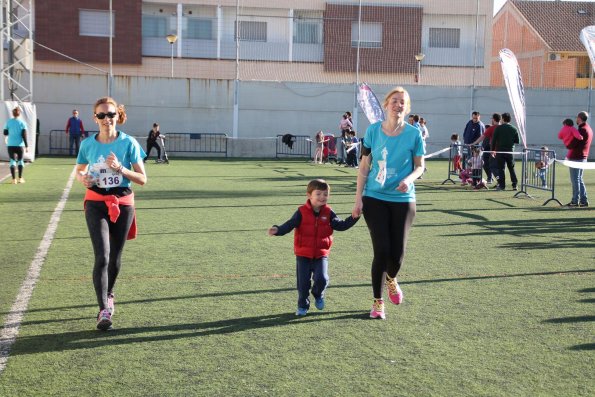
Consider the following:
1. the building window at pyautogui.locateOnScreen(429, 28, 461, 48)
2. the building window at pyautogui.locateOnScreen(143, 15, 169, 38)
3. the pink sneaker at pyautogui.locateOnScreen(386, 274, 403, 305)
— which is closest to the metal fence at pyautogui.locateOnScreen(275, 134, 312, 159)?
the building window at pyautogui.locateOnScreen(429, 28, 461, 48)

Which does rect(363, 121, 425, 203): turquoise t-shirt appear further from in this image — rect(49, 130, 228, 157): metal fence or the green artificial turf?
rect(49, 130, 228, 157): metal fence

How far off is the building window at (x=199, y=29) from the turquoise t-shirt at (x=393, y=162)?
115ft

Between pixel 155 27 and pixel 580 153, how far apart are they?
95.5 ft

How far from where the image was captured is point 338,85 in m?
37.1

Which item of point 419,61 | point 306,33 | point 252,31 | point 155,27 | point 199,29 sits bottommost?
point 419,61

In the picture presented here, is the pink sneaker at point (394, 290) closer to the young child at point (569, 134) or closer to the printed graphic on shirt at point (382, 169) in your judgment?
the printed graphic on shirt at point (382, 169)

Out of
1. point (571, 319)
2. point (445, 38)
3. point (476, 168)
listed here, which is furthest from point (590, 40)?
point (445, 38)

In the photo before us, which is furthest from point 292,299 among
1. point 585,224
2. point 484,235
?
point 585,224

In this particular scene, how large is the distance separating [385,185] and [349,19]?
33.6 metres

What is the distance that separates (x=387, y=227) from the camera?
714 cm

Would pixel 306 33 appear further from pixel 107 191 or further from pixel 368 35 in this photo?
pixel 107 191

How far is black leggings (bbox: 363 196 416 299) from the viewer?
710 cm

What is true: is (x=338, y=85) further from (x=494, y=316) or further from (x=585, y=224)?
(x=494, y=316)

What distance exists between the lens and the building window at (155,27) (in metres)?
42.7
